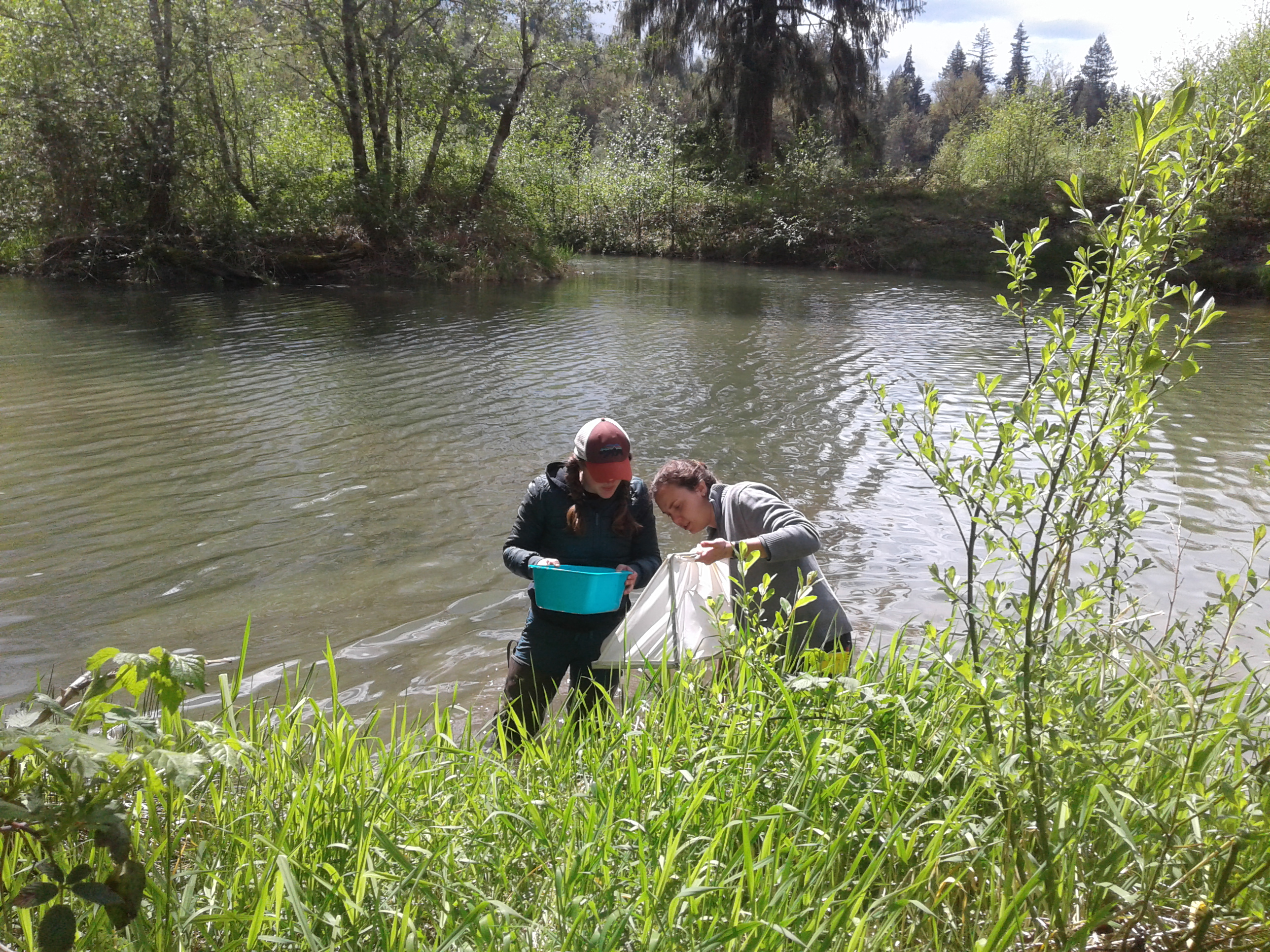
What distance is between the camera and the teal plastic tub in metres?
3.70

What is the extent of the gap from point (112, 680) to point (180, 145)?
23965 mm

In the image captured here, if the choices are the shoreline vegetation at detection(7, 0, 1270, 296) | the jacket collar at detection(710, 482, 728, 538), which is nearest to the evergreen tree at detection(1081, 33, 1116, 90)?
the shoreline vegetation at detection(7, 0, 1270, 296)

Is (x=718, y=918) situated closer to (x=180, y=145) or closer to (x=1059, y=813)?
(x=1059, y=813)

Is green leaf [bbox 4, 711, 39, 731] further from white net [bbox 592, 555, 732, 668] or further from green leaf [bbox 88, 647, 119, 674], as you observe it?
white net [bbox 592, 555, 732, 668]

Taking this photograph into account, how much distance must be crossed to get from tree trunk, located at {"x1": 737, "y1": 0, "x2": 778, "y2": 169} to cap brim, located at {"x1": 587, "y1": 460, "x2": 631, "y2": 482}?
3424cm

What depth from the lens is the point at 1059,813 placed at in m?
2.06

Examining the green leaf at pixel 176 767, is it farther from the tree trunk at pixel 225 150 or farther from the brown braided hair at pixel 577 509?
the tree trunk at pixel 225 150

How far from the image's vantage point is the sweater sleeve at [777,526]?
3.60 m

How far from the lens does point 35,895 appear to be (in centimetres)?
162

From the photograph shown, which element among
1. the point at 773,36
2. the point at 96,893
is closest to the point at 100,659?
the point at 96,893

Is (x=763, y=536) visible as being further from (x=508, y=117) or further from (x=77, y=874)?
(x=508, y=117)

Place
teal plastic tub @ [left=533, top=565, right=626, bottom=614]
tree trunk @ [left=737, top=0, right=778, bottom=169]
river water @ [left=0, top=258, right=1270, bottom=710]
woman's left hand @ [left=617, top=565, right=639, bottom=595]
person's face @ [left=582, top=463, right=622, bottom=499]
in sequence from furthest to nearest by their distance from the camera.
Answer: tree trunk @ [left=737, top=0, right=778, bottom=169] → river water @ [left=0, top=258, right=1270, bottom=710] → person's face @ [left=582, top=463, right=622, bottom=499] → woman's left hand @ [left=617, top=565, right=639, bottom=595] → teal plastic tub @ [left=533, top=565, right=626, bottom=614]

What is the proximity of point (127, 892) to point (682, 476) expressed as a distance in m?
2.81

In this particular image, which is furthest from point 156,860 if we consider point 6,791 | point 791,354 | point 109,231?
point 109,231
